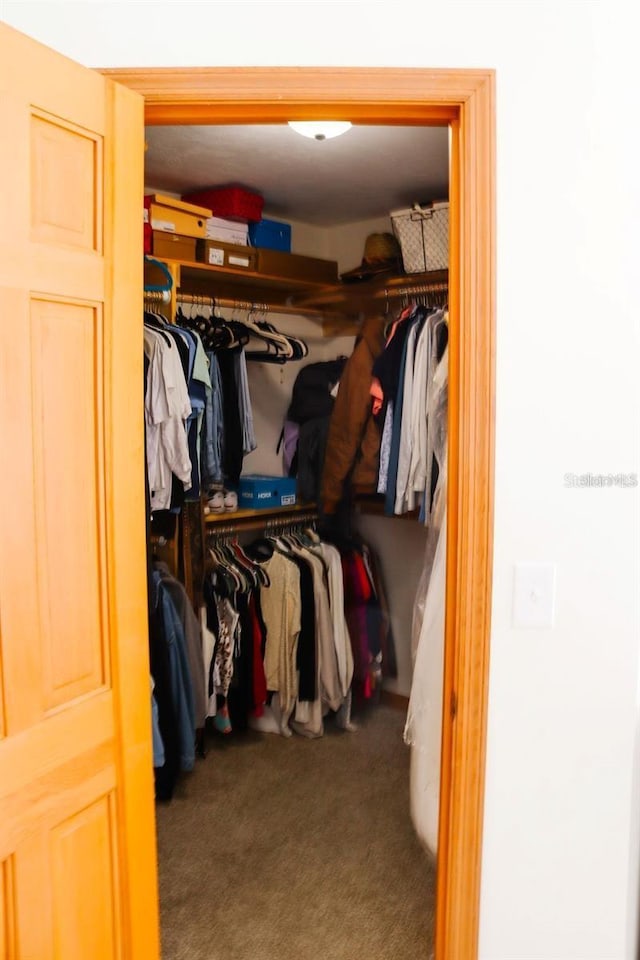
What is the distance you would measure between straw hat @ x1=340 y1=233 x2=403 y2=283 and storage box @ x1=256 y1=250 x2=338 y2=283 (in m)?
0.24

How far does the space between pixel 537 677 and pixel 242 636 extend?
1786 mm

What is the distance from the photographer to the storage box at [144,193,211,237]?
9.40ft

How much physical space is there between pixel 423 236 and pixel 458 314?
1.75 meters

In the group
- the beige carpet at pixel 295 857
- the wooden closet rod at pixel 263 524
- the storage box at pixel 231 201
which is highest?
the storage box at pixel 231 201

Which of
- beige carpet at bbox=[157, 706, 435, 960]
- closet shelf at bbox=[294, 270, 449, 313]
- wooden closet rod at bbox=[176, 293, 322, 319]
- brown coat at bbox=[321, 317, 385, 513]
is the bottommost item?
beige carpet at bbox=[157, 706, 435, 960]

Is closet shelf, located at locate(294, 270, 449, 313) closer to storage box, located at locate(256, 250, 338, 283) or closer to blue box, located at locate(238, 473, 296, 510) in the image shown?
storage box, located at locate(256, 250, 338, 283)

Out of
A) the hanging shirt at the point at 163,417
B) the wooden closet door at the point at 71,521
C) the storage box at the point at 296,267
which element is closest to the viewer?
the wooden closet door at the point at 71,521

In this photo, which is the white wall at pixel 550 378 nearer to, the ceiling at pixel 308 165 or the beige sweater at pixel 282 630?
the ceiling at pixel 308 165

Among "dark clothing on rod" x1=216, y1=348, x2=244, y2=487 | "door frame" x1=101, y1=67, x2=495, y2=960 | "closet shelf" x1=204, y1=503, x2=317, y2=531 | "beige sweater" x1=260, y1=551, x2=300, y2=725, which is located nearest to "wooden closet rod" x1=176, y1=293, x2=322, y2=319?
"dark clothing on rod" x1=216, y1=348, x2=244, y2=487

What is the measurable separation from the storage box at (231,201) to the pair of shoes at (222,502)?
1216 mm

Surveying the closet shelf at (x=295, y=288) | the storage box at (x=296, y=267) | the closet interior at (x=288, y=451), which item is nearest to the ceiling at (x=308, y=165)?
the closet interior at (x=288, y=451)

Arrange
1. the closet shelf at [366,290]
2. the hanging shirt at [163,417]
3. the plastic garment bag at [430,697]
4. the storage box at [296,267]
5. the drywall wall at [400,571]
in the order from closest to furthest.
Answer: the plastic garment bag at [430,697], the hanging shirt at [163,417], the closet shelf at [366,290], the storage box at [296,267], the drywall wall at [400,571]

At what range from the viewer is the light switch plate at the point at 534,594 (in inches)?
59.1

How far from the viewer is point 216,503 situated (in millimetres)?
3164
